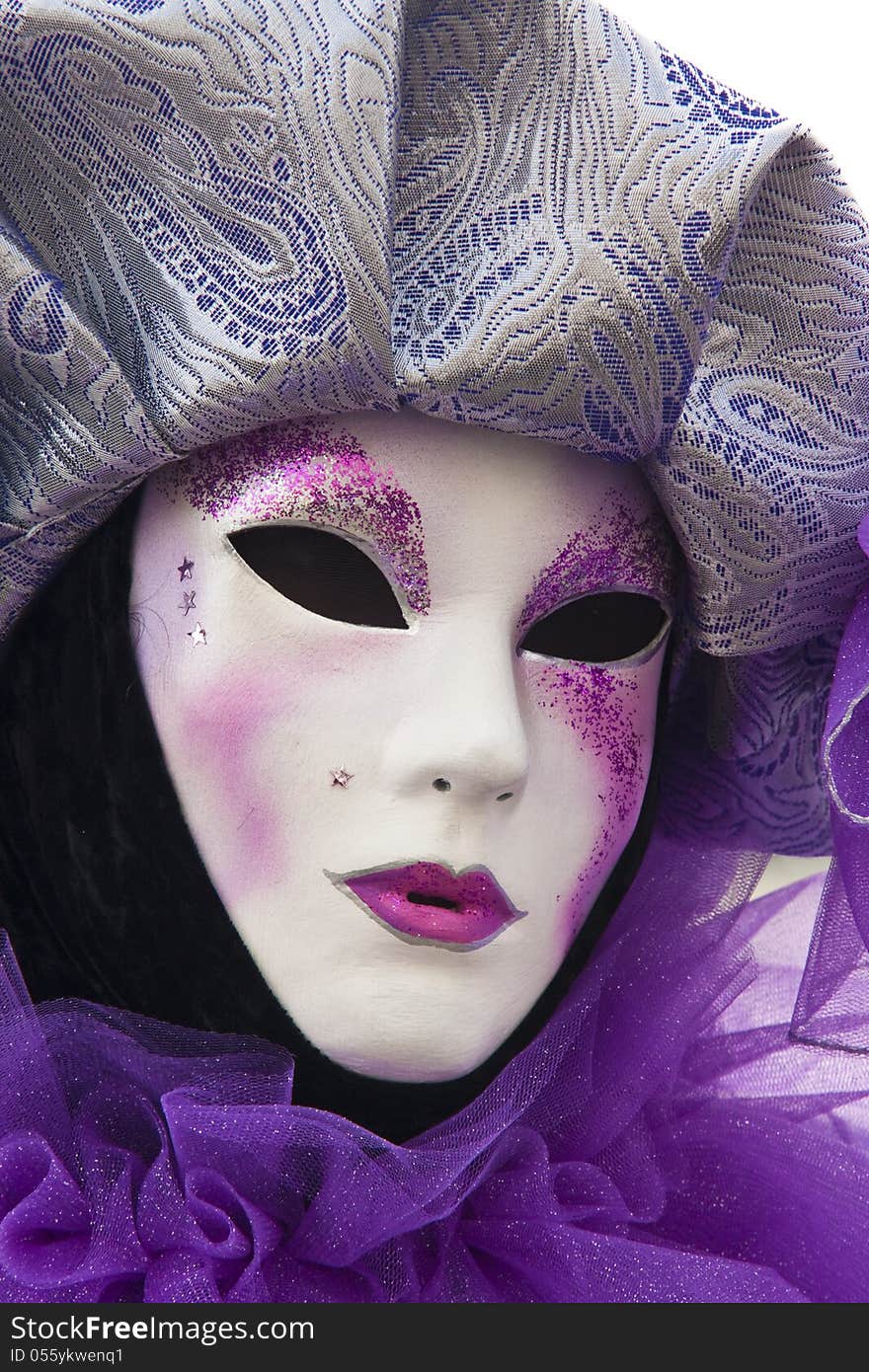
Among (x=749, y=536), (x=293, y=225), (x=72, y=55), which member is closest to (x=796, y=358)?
(x=749, y=536)

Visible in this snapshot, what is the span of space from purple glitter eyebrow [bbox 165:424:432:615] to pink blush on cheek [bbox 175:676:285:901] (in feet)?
0.41

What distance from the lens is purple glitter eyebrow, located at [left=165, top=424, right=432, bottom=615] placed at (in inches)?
46.3

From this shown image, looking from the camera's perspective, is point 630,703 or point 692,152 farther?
point 630,703

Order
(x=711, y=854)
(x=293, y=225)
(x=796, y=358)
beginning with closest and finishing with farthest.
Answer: (x=293, y=225) < (x=796, y=358) < (x=711, y=854)

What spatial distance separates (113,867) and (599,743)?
38cm

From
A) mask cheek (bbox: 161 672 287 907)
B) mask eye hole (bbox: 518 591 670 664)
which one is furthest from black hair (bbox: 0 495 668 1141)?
mask eye hole (bbox: 518 591 670 664)

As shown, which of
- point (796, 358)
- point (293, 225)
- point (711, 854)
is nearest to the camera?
point (293, 225)

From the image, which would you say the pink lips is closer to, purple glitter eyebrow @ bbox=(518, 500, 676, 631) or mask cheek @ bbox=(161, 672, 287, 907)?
mask cheek @ bbox=(161, 672, 287, 907)

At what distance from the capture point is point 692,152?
3.79 feet

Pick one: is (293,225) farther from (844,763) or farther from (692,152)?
(844,763)

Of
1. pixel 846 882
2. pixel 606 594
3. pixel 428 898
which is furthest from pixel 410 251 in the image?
pixel 846 882

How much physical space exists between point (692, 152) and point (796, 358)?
175mm

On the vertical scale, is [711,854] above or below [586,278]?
below

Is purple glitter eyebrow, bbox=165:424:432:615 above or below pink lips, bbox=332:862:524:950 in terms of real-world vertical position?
above
